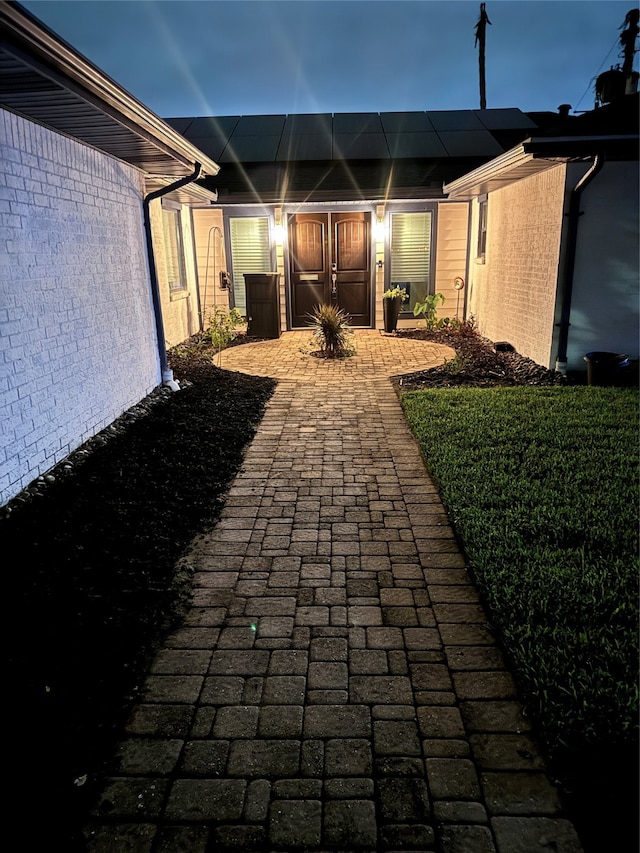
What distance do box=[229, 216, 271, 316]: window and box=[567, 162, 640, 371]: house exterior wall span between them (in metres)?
7.00

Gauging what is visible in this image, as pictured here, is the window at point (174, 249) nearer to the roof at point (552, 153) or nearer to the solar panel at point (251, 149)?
the solar panel at point (251, 149)

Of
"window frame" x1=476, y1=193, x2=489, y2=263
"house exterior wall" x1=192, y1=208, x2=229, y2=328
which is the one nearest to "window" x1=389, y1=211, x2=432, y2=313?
"window frame" x1=476, y1=193, x2=489, y2=263

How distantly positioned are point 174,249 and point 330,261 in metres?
3.45

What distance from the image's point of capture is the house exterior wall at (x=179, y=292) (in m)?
9.19

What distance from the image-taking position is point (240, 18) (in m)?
24.9

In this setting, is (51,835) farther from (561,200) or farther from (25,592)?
(561,200)

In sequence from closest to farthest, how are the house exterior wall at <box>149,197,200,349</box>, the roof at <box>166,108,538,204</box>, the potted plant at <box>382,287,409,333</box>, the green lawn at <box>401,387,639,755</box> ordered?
1. the green lawn at <box>401,387,639,755</box>
2. the house exterior wall at <box>149,197,200,349</box>
3. the roof at <box>166,108,538,204</box>
4. the potted plant at <box>382,287,409,333</box>

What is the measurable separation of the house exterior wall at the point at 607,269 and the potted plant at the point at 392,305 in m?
4.77

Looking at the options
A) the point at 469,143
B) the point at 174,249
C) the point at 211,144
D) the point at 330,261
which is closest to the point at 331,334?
the point at 330,261

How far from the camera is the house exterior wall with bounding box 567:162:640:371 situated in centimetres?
704

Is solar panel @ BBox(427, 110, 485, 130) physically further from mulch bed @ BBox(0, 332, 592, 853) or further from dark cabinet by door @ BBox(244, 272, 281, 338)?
mulch bed @ BBox(0, 332, 592, 853)

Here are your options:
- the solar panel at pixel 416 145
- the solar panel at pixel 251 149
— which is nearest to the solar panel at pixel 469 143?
the solar panel at pixel 416 145

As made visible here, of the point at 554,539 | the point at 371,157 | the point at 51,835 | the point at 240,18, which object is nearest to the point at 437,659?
the point at 554,539

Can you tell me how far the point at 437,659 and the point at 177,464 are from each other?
3.00 m
